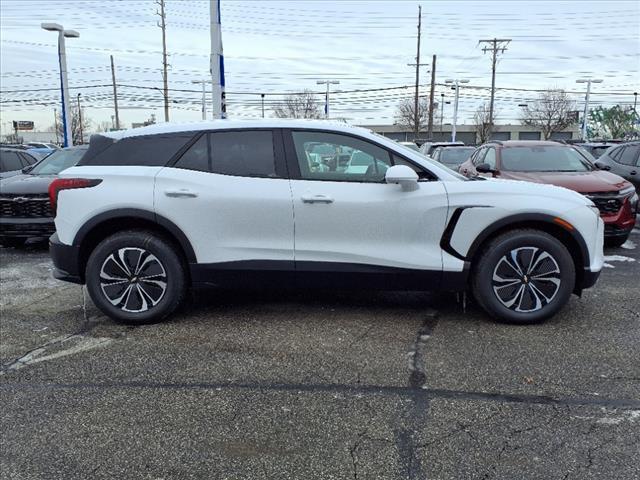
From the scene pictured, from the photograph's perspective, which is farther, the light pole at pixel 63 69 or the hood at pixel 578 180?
the light pole at pixel 63 69

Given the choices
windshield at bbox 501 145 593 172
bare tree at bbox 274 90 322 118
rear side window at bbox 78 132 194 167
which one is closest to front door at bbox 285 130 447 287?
rear side window at bbox 78 132 194 167

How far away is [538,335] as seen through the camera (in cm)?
457

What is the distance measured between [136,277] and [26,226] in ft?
14.1

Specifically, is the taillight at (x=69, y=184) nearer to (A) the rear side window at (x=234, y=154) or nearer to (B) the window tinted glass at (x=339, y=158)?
(A) the rear side window at (x=234, y=154)

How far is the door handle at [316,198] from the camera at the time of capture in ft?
15.1

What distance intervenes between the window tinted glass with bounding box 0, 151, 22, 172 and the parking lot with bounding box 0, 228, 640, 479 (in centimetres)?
749

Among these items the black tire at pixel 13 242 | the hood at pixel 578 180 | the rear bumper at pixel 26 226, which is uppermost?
the hood at pixel 578 180

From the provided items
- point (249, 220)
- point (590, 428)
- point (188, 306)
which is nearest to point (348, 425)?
point (590, 428)

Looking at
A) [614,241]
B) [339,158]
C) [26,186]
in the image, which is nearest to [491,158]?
[614,241]

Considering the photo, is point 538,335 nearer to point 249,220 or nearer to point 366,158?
point 366,158

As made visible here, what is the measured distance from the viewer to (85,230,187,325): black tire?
477 centimetres

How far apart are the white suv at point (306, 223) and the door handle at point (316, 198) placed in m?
0.02

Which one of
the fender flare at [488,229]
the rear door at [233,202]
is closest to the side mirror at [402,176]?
the fender flare at [488,229]

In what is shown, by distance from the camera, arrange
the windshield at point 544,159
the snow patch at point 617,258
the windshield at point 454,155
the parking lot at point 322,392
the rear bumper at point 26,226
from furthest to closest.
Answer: the windshield at point 454,155 → the windshield at point 544,159 → the rear bumper at point 26,226 → the snow patch at point 617,258 → the parking lot at point 322,392
